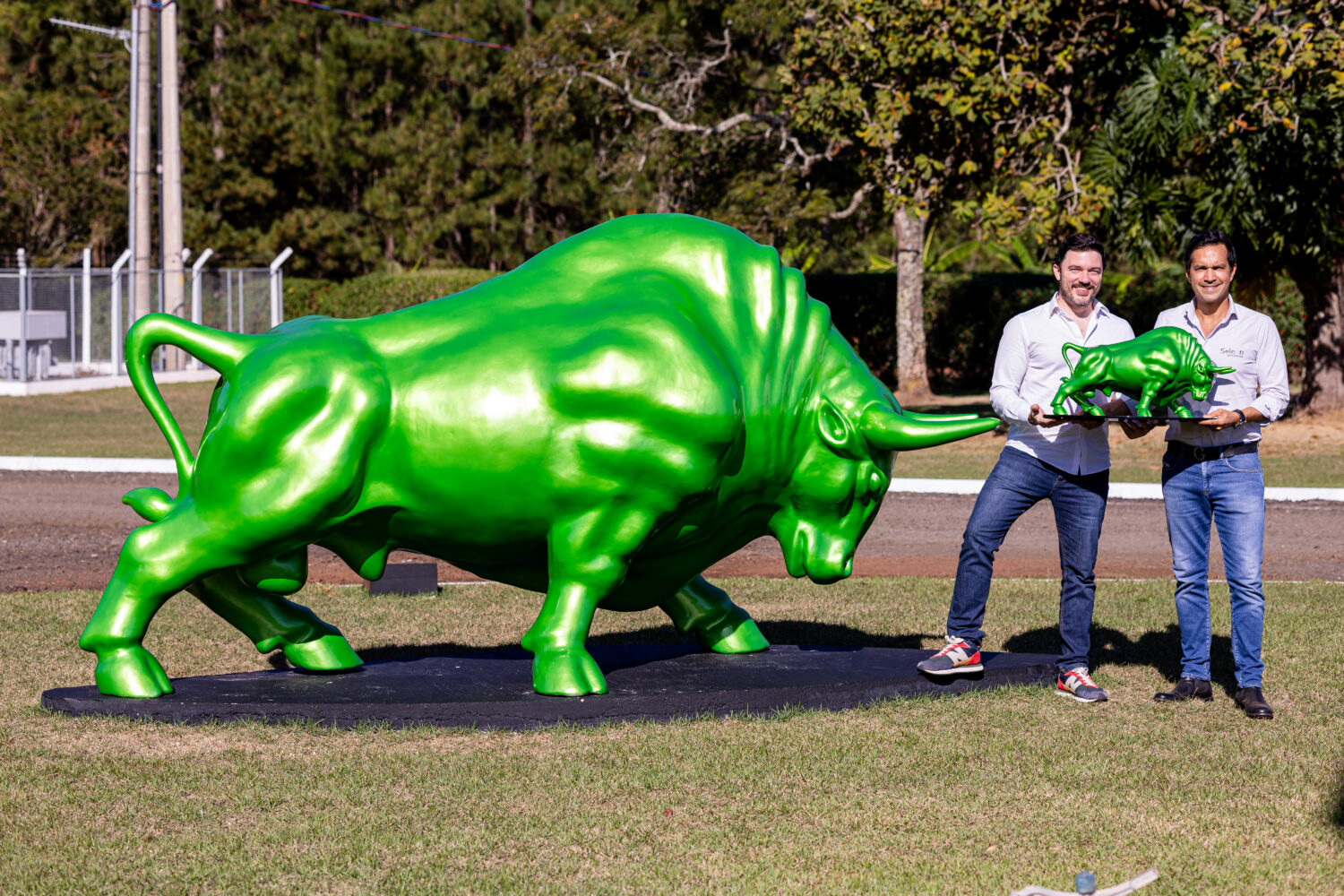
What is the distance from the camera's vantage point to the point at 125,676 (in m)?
5.60

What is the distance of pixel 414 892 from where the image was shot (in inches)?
157

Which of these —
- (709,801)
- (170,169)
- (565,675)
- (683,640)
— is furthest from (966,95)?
(170,169)

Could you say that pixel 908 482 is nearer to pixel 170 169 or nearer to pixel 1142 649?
pixel 1142 649

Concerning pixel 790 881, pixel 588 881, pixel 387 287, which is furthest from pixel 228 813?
pixel 387 287

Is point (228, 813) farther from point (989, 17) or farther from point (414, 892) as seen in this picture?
point (989, 17)

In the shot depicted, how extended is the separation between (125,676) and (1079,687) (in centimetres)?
373

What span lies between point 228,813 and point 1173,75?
48.2 ft

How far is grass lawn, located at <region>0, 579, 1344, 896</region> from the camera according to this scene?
13.5ft

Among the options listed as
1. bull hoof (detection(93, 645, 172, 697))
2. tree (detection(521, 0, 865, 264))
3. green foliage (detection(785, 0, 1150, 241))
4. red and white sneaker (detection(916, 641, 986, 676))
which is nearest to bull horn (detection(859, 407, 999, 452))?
red and white sneaker (detection(916, 641, 986, 676))

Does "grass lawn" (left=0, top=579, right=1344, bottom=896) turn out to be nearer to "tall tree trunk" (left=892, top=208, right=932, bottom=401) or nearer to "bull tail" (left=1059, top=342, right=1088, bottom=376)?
"bull tail" (left=1059, top=342, right=1088, bottom=376)

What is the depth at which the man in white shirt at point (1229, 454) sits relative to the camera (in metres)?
5.90

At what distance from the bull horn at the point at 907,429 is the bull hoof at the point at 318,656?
2.34 metres

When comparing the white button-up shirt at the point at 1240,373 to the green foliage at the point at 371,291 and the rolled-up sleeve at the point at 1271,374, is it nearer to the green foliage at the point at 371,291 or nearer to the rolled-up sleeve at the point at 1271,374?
the rolled-up sleeve at the point at 1271,374

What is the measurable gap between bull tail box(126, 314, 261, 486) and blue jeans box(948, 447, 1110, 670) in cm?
296
